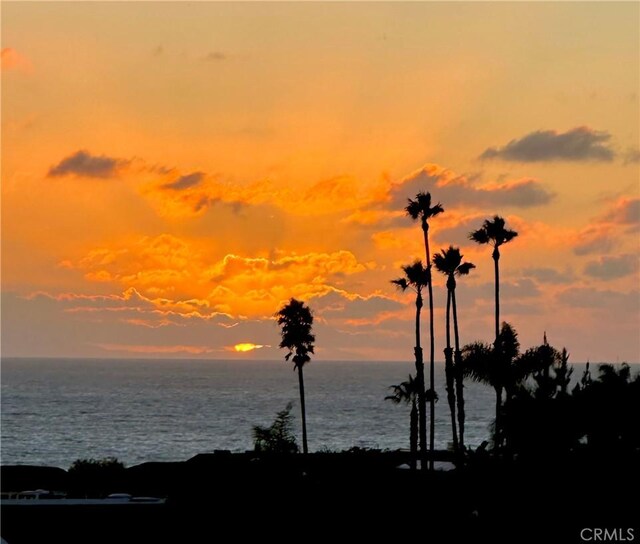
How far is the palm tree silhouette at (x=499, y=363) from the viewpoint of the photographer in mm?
65750

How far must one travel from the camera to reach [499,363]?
66312 mm

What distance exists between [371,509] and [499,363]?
26500 mm

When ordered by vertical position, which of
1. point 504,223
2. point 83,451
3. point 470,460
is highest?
point 504,223

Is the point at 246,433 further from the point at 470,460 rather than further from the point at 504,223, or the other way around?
the point at 470,460

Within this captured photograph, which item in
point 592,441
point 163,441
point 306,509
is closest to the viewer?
point 592,441

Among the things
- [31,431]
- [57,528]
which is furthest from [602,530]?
[31,431]

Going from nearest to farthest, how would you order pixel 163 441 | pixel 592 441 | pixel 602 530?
pixel 602 530
pixel 592 441
pixel 163 441

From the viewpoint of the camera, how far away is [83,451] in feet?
508

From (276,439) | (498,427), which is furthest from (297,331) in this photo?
(498,427)

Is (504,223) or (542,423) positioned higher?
(504,223)

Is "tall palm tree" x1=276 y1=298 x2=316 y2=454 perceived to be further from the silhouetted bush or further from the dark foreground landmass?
the dark foreground landmass

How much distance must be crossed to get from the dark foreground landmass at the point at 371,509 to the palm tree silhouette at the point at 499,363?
21.1 metres

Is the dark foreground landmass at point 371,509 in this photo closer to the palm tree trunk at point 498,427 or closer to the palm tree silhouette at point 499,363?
the palm tree trunk at point 498,427

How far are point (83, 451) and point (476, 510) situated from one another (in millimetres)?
123187
